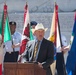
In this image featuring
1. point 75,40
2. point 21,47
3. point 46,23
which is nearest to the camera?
point 75,40

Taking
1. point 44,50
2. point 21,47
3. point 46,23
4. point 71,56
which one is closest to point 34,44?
point 44,50

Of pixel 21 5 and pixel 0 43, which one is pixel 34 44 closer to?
pixel 0 43

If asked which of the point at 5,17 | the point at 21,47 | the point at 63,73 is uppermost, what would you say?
the point at 5,17

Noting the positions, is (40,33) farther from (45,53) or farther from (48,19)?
(48,19)

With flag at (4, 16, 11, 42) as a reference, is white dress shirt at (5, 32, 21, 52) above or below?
below

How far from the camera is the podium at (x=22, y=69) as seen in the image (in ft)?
19.8

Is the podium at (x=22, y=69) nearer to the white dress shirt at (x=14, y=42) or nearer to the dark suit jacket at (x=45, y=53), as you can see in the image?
the dark suit jacket at (x=45, y=53)

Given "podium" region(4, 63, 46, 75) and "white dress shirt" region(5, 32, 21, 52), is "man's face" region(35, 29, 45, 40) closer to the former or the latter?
"podium" region(4, 63, 46, 75)

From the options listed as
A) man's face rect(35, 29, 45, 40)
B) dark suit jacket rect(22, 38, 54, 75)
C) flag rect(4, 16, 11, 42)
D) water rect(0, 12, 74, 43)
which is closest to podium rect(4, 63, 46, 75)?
dark suit jacket rect(22, 38, 54, 75)

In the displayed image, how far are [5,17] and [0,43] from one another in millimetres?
2175

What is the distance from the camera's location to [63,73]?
26.8 feet

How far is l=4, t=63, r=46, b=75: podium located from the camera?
6.04 metres

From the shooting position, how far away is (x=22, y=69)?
240 inches

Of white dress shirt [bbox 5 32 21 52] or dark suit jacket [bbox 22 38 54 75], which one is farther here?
white dress shirt [bbox 5 32 21 52]
